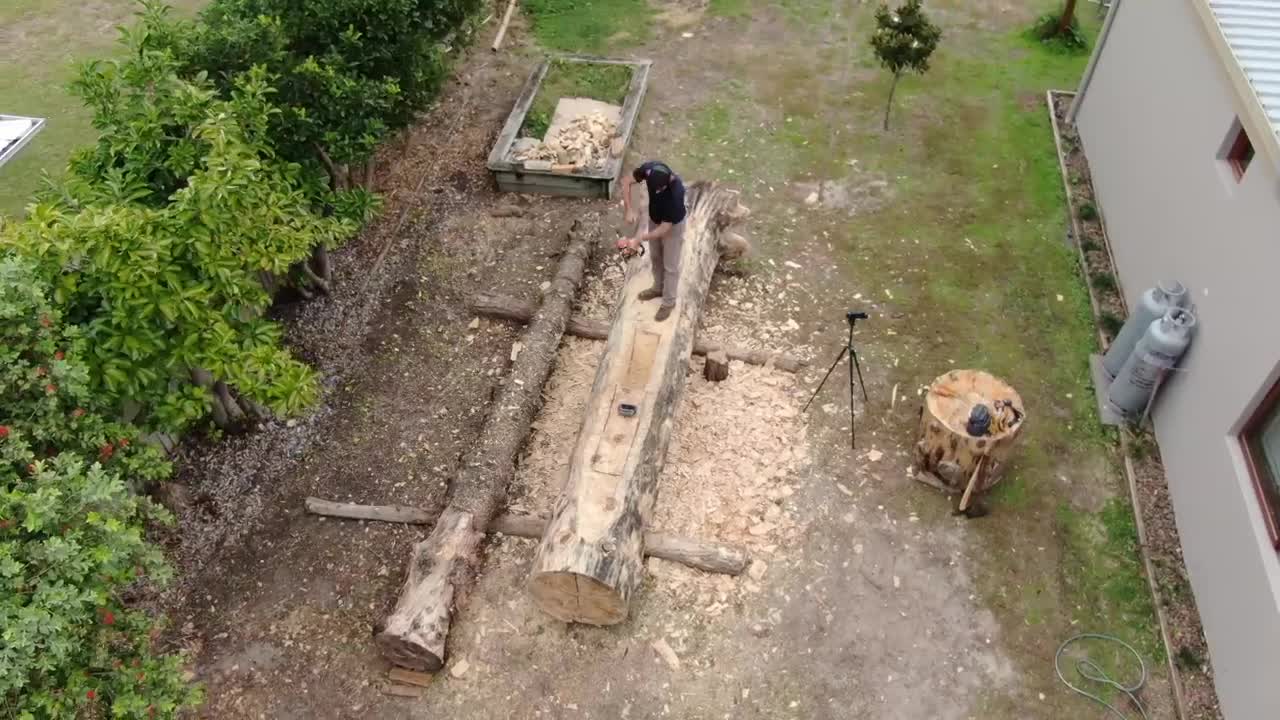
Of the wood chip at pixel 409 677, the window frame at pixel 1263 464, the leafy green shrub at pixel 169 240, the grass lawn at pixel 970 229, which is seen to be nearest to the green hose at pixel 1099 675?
the grass lawn at pixel 970 229

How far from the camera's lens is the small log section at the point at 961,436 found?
678cm

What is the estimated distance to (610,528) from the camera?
6074mm

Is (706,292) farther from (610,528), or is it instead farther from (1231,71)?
(1231,71)

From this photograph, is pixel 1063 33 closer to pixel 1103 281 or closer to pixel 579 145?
pixel 1103 281

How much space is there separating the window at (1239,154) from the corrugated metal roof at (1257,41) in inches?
23.9

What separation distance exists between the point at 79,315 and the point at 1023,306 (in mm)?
8537

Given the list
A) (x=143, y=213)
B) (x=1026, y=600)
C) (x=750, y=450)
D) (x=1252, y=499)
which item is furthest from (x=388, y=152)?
(x=1252, y=499)

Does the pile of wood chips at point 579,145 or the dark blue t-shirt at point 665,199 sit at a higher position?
the dark blue t-shirt at point 665,199

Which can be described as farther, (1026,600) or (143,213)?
(1026,600)

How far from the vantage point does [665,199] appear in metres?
7.27

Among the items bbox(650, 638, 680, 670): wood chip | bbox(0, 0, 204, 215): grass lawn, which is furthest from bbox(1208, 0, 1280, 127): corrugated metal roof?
bbox(0, 0, 204, 215): grass lawn

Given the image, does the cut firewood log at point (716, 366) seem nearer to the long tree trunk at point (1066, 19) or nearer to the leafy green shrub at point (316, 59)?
the leafy green shrub at point (316, 59)

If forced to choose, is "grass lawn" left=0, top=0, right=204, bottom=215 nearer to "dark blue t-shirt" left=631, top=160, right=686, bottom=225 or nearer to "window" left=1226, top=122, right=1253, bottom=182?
"dark blue t-shirt" left=631, top=160, right=686, bottom=225

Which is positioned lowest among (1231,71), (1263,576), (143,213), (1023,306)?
(1023,306)
